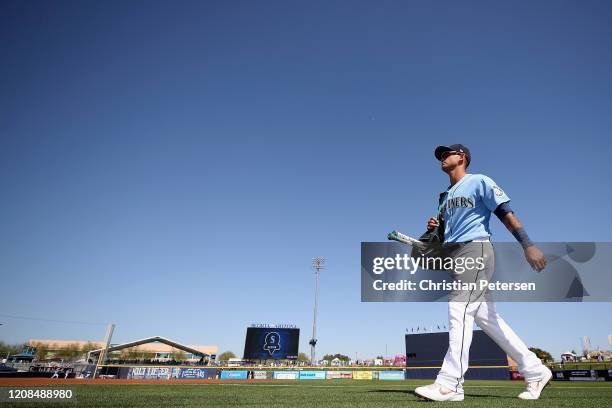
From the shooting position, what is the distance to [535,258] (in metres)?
2.87

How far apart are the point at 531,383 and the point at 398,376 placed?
3383 centimetres

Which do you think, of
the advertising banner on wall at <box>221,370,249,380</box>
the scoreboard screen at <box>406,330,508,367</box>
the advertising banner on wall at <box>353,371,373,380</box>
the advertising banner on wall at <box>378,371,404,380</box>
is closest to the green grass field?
the advertising banner on wall at <box>221,370,249,380</box>

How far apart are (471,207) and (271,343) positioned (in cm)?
4146

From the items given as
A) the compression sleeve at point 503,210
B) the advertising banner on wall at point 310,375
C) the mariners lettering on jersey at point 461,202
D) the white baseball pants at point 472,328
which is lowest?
the advertising banner on wall at point 310,375

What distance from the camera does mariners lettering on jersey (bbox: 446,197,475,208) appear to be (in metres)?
3.23

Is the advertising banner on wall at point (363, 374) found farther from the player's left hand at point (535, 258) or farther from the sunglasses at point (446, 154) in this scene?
the player's left hand at point (535, 258)

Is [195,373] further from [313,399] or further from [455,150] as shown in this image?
[455,150]

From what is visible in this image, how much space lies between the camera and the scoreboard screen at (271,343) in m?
40.7

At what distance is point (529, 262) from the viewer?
2906 millimetres

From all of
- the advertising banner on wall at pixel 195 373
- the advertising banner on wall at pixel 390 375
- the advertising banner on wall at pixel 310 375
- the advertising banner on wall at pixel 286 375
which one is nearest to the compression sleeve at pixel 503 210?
the advertising banner on wall at pixel 310 375

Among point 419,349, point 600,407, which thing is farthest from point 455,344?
point 419,349

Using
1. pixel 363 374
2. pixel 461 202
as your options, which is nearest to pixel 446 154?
pixel 461 202

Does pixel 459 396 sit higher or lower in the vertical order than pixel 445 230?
lower

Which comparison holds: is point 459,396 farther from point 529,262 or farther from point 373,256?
point 373,256
